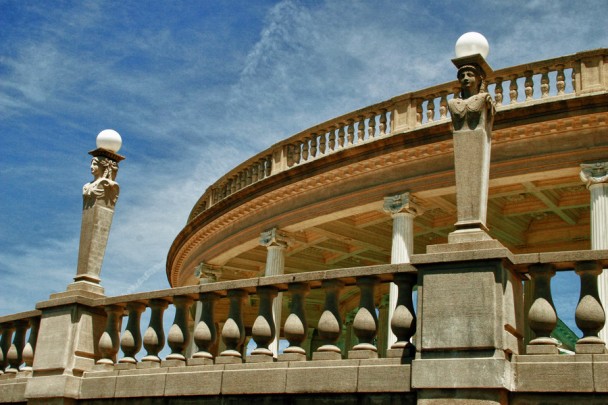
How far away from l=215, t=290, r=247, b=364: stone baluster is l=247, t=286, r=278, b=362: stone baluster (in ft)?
0.84

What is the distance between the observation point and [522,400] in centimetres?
746

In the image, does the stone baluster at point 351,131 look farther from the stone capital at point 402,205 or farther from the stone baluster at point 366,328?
the stone baluster at point 366,328

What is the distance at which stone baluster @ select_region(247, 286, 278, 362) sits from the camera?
9.11 m

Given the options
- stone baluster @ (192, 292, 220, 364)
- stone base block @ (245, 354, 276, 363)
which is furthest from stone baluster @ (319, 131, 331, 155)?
stone base block @ (245, 354, 276, 363)

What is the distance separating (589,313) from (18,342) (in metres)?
8.30

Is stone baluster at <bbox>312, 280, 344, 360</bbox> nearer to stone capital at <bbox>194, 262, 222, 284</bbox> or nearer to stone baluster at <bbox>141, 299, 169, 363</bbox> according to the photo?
stone baluster at <bbox>141, 299, 169, 363</bbox>

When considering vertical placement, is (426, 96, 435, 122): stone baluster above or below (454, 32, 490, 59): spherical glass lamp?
above

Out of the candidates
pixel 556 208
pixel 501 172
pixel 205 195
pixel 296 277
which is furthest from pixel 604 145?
pixel 205 195

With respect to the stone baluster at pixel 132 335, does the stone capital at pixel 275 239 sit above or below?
above

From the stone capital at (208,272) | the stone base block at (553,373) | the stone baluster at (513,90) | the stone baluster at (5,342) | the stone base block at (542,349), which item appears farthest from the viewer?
the stone capital at (208,272)

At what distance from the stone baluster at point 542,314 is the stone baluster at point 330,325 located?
203 cm

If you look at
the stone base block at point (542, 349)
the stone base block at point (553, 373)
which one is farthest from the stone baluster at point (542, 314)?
the stone base block at point (553, 373)

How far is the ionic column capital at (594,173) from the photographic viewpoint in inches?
682

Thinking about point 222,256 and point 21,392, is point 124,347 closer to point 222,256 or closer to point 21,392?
point 21,392
